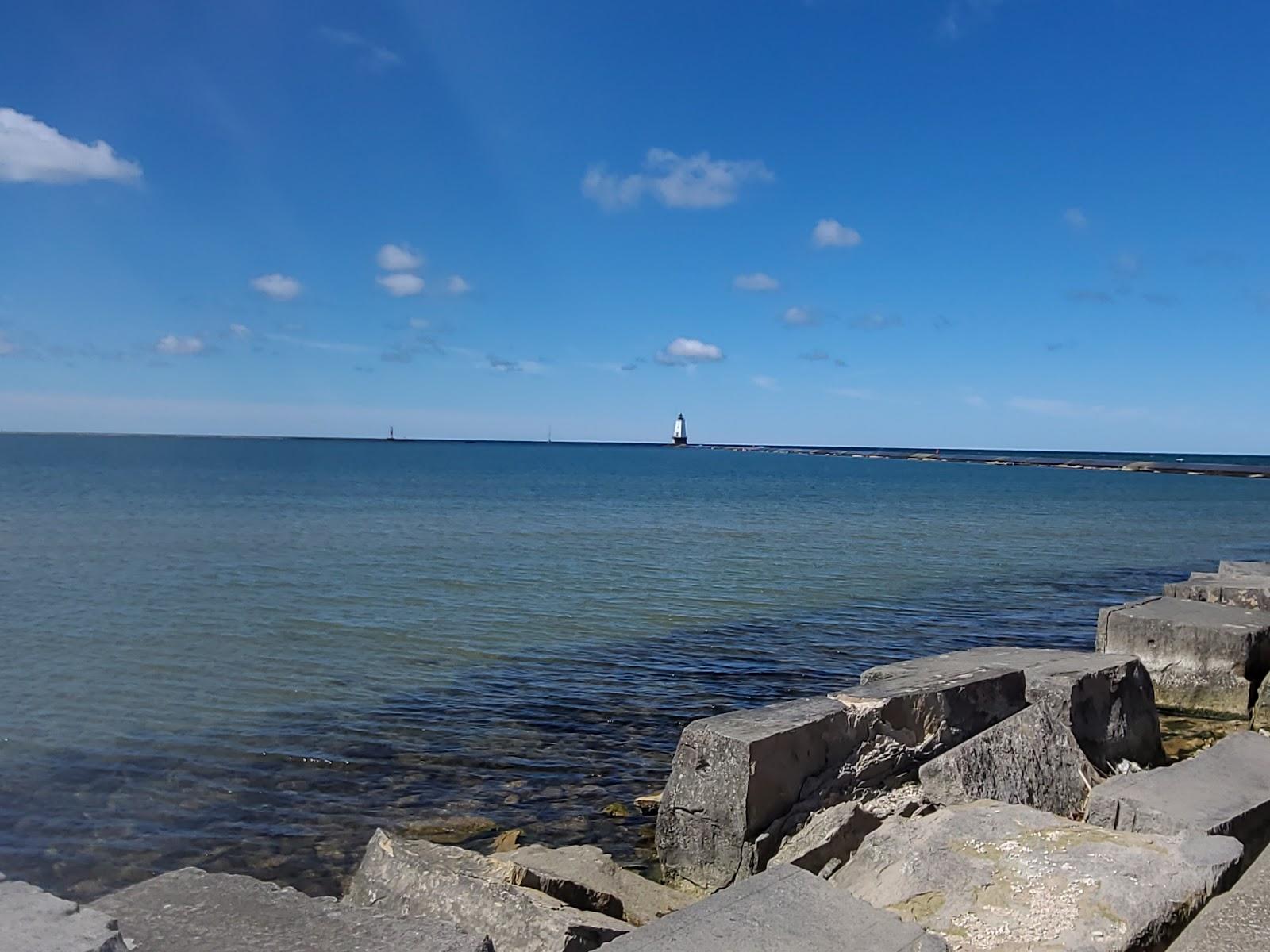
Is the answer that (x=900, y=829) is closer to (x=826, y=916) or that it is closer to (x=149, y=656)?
(x=826, y=916)

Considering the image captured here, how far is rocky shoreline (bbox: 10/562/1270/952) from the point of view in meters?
3.11

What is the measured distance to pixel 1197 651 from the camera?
8.48 metres

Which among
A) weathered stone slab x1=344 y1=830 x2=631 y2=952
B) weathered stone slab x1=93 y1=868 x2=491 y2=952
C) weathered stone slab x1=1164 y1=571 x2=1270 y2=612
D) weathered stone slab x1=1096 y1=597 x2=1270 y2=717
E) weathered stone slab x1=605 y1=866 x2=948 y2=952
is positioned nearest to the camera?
weathered stone slab x1=93 y1=868 x2=491 y2=952

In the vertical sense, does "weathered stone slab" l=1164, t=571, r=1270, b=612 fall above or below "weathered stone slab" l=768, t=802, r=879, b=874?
above

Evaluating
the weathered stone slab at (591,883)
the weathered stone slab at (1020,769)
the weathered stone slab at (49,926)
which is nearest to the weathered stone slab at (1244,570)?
the weathered stone slab at (1020,769)

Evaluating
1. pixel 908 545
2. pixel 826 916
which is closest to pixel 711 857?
pixel 826 916

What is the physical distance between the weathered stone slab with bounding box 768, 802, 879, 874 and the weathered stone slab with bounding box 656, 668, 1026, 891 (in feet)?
0.33

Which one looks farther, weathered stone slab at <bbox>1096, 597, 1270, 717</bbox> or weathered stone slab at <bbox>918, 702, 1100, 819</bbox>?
weathered stone slab at <bbox>1096, 597, 1270, 717</bbox>

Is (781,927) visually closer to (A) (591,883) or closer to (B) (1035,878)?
(B) (1035,878)

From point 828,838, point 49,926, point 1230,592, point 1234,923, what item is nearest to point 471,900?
point 49,926

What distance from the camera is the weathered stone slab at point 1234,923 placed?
3326 millimetres

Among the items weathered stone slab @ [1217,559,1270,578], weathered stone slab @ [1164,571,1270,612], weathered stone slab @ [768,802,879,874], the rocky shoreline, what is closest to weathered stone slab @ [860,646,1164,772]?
the rocky shoreline

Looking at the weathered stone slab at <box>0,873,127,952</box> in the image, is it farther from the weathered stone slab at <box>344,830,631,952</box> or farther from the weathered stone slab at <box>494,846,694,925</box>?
the weathered stone slab at <box>494,846,694,925</box>

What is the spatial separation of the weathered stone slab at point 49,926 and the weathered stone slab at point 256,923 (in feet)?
1.05
